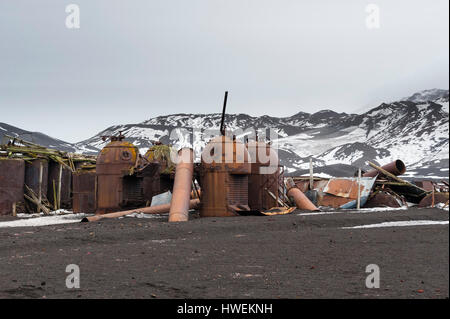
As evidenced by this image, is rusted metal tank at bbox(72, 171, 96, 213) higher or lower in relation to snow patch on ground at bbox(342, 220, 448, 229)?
higher

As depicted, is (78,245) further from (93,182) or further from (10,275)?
(93,182)

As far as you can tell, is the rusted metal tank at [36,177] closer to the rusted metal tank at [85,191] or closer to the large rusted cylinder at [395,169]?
the rusted metal tank at [85,191]

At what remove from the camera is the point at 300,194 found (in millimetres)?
23391

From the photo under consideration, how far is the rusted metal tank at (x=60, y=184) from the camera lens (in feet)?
87.2

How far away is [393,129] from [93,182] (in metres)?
178

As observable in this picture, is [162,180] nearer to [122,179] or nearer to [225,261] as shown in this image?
[122,179]

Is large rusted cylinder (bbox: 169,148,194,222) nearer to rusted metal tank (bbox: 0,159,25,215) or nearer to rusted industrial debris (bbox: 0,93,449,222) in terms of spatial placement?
rusted industrial debris (bbox: 0,93,449,222)

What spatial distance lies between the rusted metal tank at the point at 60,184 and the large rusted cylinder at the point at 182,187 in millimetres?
9445

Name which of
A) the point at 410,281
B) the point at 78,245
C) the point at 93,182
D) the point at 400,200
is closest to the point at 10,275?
the point at 78,245

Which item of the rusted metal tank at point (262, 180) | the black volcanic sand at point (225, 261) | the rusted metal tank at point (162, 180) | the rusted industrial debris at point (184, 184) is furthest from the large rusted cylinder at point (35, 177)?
the black volcanic sand at point (225, 261)

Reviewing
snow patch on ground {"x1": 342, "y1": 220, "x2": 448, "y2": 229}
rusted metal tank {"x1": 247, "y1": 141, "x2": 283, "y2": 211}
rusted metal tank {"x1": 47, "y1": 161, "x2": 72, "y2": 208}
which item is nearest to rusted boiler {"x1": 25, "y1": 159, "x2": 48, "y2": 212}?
rusted metal tank {"x1": 47, "y1": 161, "x2": 72, "y2": 208}

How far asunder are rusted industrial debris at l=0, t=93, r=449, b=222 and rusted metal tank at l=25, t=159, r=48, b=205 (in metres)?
0.05

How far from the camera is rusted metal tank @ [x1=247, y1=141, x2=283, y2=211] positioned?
22266mm

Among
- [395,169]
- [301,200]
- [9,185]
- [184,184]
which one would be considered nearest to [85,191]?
[9,185]
